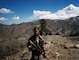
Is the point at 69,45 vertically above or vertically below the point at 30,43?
below

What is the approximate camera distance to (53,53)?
14.7 m

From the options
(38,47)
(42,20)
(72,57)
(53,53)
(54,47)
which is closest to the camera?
(38,47)

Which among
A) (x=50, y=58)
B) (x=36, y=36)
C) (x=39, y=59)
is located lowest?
(x=50, y=58)

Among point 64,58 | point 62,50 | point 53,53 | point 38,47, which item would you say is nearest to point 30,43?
point 38,47

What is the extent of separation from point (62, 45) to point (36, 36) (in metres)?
11.1

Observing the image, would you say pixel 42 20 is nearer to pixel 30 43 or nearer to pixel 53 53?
pixel 53 53

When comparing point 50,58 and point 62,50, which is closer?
point 50,58

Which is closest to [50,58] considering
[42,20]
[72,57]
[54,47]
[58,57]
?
[58,57]

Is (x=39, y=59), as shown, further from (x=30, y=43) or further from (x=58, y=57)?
(x=58, y=57)

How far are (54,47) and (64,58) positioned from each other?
336 cm

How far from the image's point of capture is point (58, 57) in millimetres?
13820

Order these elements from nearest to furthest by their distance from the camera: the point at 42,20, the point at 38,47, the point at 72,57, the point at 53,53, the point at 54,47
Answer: the point at 38,47 < the point at 72,57 < the point at 53,53 < the point at 54,47 < the point at 42,20

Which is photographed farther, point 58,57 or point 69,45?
point 69,45

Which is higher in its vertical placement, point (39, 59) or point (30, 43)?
point (30, 43)
